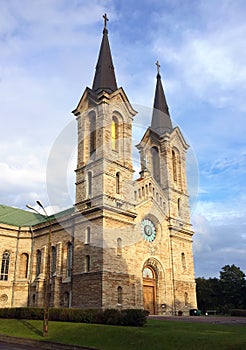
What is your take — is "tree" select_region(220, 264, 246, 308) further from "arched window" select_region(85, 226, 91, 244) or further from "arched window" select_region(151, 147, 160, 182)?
"arched window" select_region(85, 226, 91, 244)

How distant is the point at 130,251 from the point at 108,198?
5.85 meters

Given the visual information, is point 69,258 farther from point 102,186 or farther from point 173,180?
point 173,180

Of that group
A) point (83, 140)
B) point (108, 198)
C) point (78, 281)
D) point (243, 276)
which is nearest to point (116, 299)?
point (78, 281)

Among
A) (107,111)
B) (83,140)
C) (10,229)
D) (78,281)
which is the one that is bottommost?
(78,281)

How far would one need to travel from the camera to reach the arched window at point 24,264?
43812mm

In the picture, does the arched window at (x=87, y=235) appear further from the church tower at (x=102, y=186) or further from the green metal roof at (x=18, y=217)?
the green metal roof at (x=18, y=217)

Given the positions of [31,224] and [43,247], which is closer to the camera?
[43,247]

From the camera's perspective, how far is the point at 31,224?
155 feet

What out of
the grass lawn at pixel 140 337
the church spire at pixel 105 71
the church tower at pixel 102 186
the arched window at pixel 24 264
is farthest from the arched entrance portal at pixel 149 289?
the church spire at pixel 105 71

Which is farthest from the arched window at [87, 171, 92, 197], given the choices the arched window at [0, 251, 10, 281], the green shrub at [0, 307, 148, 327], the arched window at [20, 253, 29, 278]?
the arched window at [0, 251, 10, 281]

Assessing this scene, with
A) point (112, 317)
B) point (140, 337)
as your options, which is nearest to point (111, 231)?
point (112, 317)

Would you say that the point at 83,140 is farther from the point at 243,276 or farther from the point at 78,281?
the point at 243,276

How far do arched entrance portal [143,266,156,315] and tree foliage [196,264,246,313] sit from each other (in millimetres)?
37184

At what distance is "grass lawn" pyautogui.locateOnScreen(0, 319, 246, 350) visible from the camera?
1562 cm
